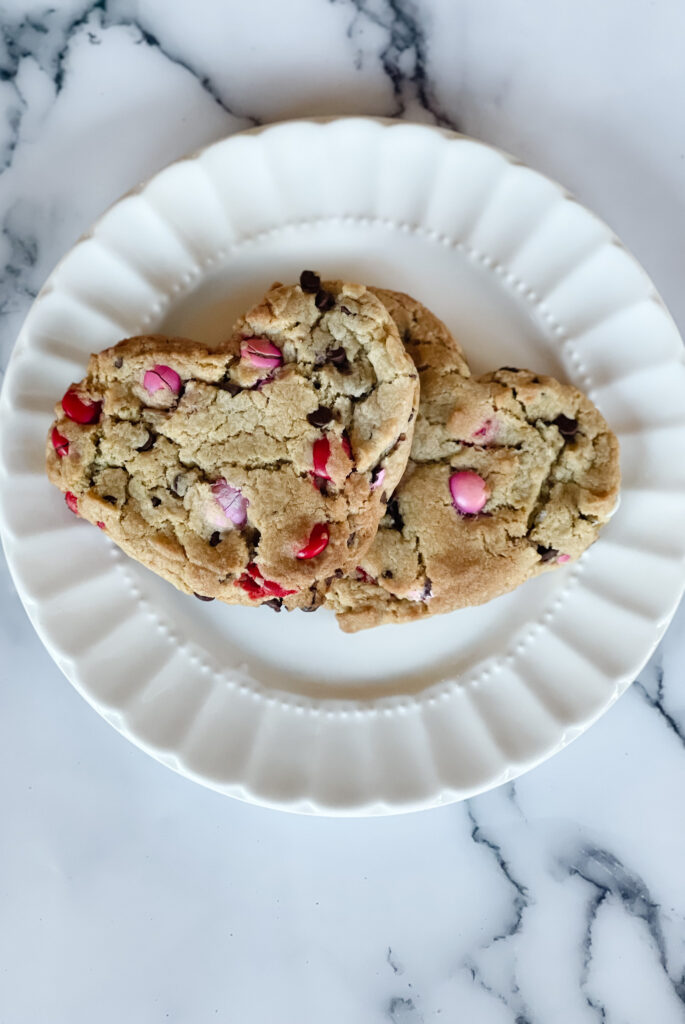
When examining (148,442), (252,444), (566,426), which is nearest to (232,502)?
(252,444)

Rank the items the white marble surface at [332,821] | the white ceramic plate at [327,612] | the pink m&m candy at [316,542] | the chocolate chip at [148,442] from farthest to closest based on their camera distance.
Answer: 1. the white marble surface at [332,821]
2. the white ceramic plate at [327,612]
3. the chocolate chip at [148,442]
4. the pink m&m candy at [316,542]

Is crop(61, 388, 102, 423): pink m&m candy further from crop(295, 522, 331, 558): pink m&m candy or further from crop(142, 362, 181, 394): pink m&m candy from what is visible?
crop(295, 522, 331, 558): pink m&m candy

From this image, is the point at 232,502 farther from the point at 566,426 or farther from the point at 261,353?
the point at 566,426

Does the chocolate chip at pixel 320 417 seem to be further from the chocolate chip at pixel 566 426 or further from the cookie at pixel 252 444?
the chocolate chip at pixel 566 426

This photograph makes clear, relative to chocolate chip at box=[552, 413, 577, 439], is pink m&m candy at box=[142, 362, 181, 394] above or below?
below

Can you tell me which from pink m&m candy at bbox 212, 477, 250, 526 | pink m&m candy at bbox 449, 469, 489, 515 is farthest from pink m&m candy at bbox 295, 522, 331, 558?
pink m&m candy at bbox 449, 469, 489, 515

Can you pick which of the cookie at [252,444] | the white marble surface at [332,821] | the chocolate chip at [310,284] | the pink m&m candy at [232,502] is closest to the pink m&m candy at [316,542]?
the cookie at [252,444]
